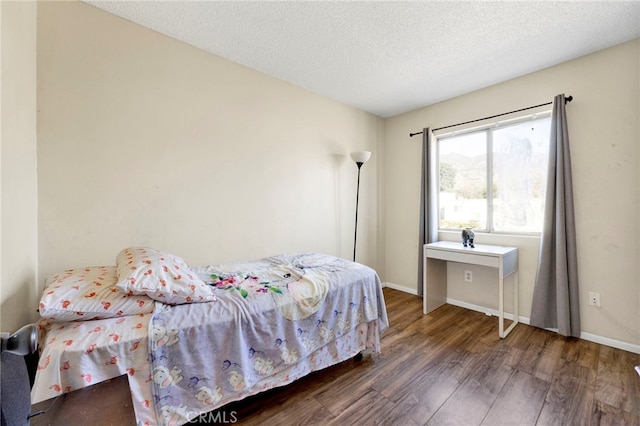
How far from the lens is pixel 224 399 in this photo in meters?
1.33

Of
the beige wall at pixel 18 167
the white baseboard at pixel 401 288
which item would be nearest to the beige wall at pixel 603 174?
the white baseboard at pixel 401 288

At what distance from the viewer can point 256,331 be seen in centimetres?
143

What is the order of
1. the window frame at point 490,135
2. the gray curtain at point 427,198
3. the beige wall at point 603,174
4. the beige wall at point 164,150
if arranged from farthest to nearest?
the gray curtain at point 427,198 → the window frame at point 490,135 → the beige wall at point 603,174 → the beige wall at point 164,150

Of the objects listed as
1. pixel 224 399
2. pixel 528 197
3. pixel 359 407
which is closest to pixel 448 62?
pixel 528 197

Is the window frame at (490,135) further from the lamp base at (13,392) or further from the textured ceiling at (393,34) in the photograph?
the lamp base at (13,392)

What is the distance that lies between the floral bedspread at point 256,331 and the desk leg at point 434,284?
42.7 inches

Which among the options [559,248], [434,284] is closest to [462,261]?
[434,284]

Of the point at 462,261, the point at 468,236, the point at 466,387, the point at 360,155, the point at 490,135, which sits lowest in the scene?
the point at 466,387

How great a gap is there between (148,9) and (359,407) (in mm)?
2879

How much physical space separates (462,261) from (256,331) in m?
2.14

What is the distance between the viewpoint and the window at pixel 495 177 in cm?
261

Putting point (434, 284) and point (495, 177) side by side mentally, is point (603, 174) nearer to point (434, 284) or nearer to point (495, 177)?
point (495, 177)

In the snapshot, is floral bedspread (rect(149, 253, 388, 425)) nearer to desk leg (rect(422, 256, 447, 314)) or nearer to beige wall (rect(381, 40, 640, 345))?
desk leg (rect(422, 256, 447, 314))

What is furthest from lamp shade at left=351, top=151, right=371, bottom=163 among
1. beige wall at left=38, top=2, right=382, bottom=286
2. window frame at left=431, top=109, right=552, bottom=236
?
window frame at left=431, top=109, right=552, bottom=236
